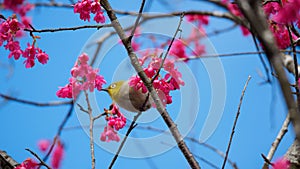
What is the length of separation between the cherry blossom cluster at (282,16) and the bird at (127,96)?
2.49 feet

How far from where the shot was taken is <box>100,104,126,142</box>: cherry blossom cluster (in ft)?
6.35

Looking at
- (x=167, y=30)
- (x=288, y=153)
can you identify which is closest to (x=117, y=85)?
(x=167, y=30)

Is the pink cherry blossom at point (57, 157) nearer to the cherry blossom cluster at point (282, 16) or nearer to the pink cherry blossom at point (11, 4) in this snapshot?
the pink cherry blossom at point (11, 4)

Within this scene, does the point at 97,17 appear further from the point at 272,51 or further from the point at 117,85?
the point at 272,51

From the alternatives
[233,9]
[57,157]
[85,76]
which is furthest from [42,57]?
[233,9]

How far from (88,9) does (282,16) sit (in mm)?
977

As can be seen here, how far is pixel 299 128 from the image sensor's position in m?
0.51

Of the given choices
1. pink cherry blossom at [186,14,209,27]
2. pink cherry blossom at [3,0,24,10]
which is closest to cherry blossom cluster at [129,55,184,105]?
pink cherry blossom at [3,0,24,10]

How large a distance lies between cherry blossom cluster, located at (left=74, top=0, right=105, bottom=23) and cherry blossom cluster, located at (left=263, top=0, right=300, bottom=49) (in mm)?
842

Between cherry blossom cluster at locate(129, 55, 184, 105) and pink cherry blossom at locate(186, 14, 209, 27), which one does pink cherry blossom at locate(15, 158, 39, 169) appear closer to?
cherry blossom cluster at locate(129, 55, 184, 105)

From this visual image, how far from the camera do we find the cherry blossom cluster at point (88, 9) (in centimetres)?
192

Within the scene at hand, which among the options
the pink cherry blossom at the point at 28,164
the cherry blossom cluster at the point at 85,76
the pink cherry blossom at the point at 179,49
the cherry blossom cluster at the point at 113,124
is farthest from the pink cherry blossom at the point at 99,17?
the pink cherry blossom at the point at 179,49

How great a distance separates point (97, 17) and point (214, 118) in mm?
776

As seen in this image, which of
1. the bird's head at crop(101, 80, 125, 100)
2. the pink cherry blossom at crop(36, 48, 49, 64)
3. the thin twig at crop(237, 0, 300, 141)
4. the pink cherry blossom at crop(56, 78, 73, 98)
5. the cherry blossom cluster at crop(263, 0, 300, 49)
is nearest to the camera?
the thin twig at crop(237, 0, 300, 141)
